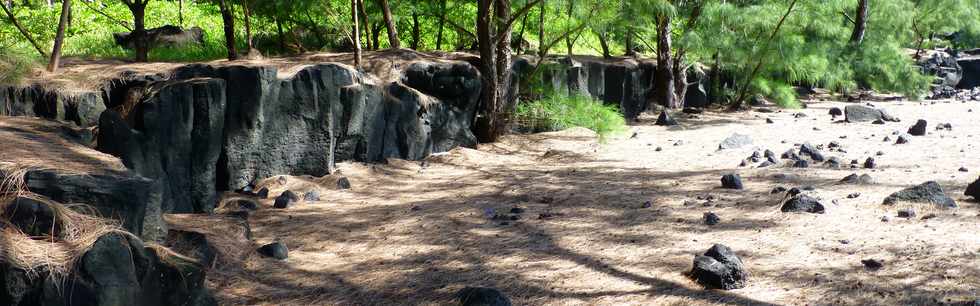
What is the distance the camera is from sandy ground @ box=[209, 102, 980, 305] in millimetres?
4207

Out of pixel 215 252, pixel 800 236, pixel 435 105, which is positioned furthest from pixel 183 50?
pixel 800 236

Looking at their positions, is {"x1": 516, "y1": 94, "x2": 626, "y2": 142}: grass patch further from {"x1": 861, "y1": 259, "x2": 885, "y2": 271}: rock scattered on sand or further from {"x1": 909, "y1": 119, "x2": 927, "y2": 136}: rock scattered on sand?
{"x1": 861, "y1": 259, "x2": 885, "y2": 271}: rock scattered on sand

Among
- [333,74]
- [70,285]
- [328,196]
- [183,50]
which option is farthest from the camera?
[183,50]

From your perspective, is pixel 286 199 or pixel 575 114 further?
pixel 575 114

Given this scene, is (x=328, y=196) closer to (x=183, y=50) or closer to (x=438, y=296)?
(x=438, y=296)

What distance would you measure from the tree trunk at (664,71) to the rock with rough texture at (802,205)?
8.53 meters

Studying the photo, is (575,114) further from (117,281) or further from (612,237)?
(117,281)

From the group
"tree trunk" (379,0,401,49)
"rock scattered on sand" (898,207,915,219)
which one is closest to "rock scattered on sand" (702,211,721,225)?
"rock scattered on sand" (898,207,915,219)

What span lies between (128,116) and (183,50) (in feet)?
17.3

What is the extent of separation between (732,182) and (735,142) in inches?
128

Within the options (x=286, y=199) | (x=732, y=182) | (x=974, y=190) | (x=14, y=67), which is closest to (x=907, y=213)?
(x=974, y=190)

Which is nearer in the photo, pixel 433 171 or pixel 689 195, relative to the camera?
pixel 689 195

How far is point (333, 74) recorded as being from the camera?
26.8 feet

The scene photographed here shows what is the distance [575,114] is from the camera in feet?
33.2
